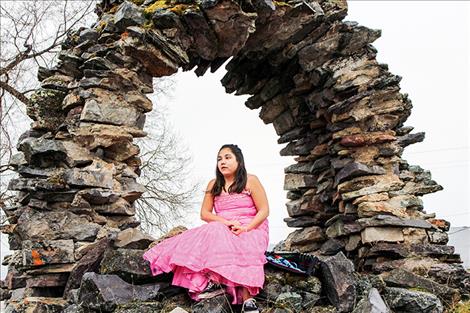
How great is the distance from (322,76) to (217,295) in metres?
4.09

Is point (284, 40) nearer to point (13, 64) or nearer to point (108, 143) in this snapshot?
point (108, 143)

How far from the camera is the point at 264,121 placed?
24.1ft

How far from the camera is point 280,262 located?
354 centimetres

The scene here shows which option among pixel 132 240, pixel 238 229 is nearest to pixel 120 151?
pixel 132 240

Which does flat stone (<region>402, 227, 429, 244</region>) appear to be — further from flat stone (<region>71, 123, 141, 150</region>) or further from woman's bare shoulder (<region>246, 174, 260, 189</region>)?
flat stone (<region>71, 123, 141, 150</region>)

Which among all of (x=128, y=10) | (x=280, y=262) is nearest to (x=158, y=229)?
(x=128, y=10)

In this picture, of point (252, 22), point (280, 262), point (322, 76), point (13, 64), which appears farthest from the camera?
point (13, 64)

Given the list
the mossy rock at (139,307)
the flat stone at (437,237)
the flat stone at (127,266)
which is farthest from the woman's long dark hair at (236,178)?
the flat stone at (437,237)

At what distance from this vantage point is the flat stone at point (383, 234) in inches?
212

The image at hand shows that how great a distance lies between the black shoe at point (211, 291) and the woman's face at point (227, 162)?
45.2 inches

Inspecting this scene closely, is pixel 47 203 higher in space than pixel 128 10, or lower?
lower

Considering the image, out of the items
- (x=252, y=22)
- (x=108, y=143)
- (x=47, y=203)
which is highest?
(x=252, y=22)

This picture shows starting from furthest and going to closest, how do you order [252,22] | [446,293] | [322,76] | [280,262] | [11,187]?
[322,76]
[252,22]
[11,187]
[446,293]
[280,262]

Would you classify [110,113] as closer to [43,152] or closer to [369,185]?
[43,152]
